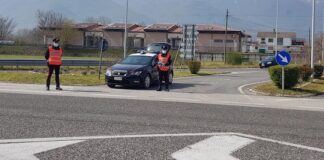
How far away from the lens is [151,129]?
9.15m

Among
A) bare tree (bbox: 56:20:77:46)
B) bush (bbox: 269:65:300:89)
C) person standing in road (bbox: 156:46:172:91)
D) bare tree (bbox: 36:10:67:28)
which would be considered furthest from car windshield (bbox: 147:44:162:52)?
bare tree (bbox: 36:10:67:28)

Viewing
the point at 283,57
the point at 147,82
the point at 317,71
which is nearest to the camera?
the point at 283,57

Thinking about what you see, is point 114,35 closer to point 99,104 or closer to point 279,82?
point 279,82

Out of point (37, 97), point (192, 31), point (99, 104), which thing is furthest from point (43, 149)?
point (192, 31)

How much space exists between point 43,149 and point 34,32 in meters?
99.0

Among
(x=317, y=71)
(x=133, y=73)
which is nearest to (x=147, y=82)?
(x=133, y=73)

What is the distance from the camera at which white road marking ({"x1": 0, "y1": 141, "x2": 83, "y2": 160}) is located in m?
6.53

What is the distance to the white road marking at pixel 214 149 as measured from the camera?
6848 millimetres

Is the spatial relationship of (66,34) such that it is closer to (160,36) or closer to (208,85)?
(160,36)

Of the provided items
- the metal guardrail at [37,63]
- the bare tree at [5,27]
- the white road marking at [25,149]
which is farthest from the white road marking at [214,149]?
the bare tree at [5,27]

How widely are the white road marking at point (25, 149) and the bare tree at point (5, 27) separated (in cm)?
9111

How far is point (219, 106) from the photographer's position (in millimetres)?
14250

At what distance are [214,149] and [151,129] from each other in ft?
6.54

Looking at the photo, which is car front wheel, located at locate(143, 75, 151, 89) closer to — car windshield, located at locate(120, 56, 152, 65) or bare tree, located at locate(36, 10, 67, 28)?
car windshield, located at locate(120, 56, 152, 65)
